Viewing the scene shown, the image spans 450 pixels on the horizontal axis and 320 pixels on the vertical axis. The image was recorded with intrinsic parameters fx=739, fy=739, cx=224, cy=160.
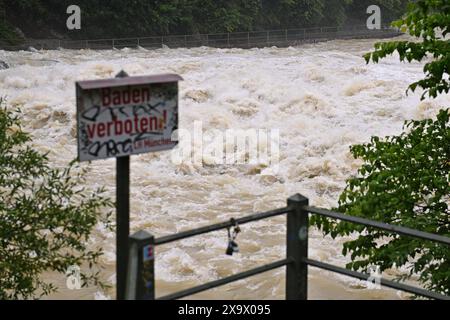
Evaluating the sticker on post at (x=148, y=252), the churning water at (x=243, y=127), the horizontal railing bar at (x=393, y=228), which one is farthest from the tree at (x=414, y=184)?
the churning water at (x=243, y=127)

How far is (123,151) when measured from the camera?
11.9ft

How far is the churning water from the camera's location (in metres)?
9.10

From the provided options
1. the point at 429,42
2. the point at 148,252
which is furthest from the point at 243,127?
the point at 148,252

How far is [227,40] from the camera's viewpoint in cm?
3706

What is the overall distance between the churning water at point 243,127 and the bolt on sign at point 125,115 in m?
4.71

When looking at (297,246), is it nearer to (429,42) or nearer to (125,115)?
(125,115)

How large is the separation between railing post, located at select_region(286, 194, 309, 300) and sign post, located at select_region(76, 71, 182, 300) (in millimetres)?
779

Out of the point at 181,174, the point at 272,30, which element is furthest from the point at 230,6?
the point at 181,174

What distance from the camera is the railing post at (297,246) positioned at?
13.3ft

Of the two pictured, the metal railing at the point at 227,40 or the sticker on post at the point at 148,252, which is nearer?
the sticker on post at the point at 148,252

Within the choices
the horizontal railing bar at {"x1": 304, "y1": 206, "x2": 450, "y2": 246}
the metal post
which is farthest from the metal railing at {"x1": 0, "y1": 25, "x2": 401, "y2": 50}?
the horizontal railing bar at {"x1": 304, "y1": 206, "x2": 450, "y2": 246}

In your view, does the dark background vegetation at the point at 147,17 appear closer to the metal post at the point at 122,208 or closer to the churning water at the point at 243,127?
the churning water at the point at 243,127

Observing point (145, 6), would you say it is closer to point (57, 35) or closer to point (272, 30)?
point (57, 35)

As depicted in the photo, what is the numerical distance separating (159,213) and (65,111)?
621 centimetres
